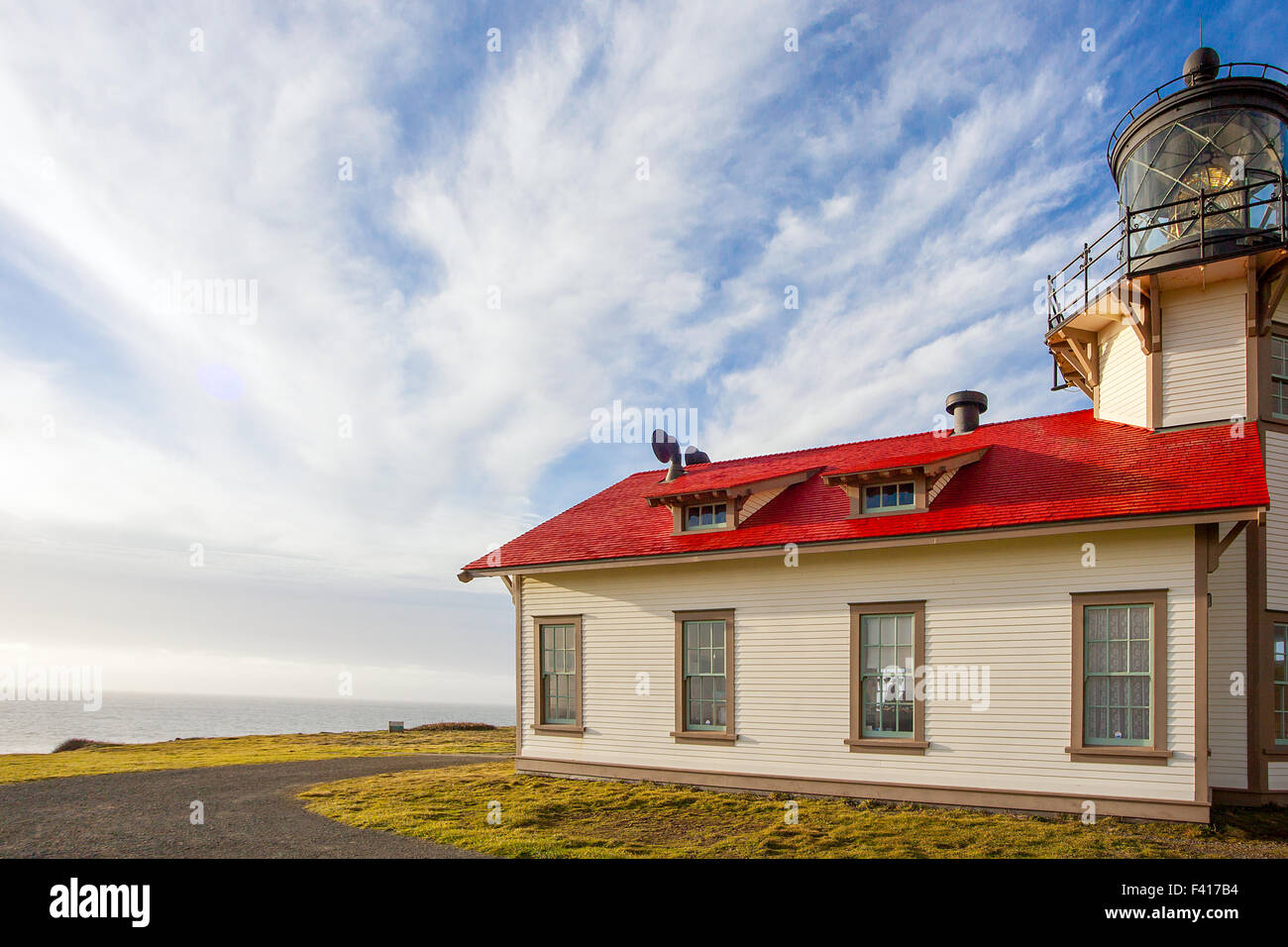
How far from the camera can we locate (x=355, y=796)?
42.9 feet

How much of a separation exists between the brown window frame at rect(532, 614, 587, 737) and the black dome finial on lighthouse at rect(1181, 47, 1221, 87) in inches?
554

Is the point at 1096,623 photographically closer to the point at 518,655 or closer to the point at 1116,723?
the point at 1116,723

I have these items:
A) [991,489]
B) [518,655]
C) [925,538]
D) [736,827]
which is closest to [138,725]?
[518,655]

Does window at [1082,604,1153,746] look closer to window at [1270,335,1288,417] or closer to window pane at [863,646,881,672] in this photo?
window pane at [863,646,881,672]

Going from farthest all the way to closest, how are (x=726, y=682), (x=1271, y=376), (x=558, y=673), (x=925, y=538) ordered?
(x=558, y=673)
(x=726, y=682)
(x=1271, y=376)
(x=925, y=538)

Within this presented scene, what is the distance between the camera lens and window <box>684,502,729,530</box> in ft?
48.0

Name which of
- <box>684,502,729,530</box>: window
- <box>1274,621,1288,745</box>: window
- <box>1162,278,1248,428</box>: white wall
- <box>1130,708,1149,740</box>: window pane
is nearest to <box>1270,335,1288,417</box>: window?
<box>1162,278,1248,428</box>: white wall

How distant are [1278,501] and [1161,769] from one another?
455 centimetres

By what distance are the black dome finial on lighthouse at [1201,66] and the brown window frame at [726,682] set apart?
468 inches

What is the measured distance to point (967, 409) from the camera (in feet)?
51.7

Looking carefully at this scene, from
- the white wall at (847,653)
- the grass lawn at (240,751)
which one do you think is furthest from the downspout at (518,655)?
the grass lawn at (240,751)

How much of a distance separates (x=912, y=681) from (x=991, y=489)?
315 cm

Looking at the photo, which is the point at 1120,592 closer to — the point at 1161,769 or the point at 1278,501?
the point at 1161,769
